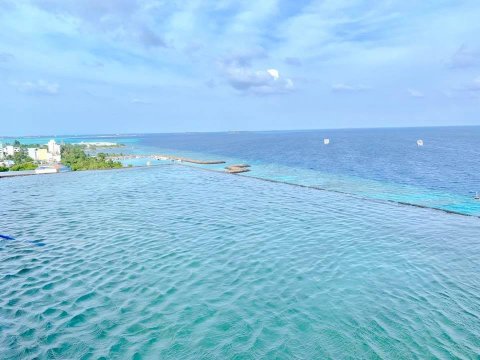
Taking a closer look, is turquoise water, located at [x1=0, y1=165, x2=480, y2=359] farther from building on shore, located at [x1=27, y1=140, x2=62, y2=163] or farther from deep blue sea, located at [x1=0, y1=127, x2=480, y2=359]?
building on shore, located at [x1=27, y1=140, x2=62, y2=163]

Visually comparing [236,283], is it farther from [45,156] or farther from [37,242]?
[45,156]

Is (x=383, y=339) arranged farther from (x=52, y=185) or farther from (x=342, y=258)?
(x=52, y=185)

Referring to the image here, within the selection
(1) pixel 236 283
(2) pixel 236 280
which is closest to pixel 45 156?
(2) pixel 236 280

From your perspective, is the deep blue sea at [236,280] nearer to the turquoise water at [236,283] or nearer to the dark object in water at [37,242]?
the turquoise water at [236,283]

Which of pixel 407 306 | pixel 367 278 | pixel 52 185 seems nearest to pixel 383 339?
pixel 407 306

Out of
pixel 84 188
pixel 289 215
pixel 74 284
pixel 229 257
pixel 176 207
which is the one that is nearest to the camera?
pixel 74 284

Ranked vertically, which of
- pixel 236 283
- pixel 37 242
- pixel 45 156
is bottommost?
pixel 236 283

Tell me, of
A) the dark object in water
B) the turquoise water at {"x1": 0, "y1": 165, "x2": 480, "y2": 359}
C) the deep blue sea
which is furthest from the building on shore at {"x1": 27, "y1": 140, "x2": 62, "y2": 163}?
the dark object in water
